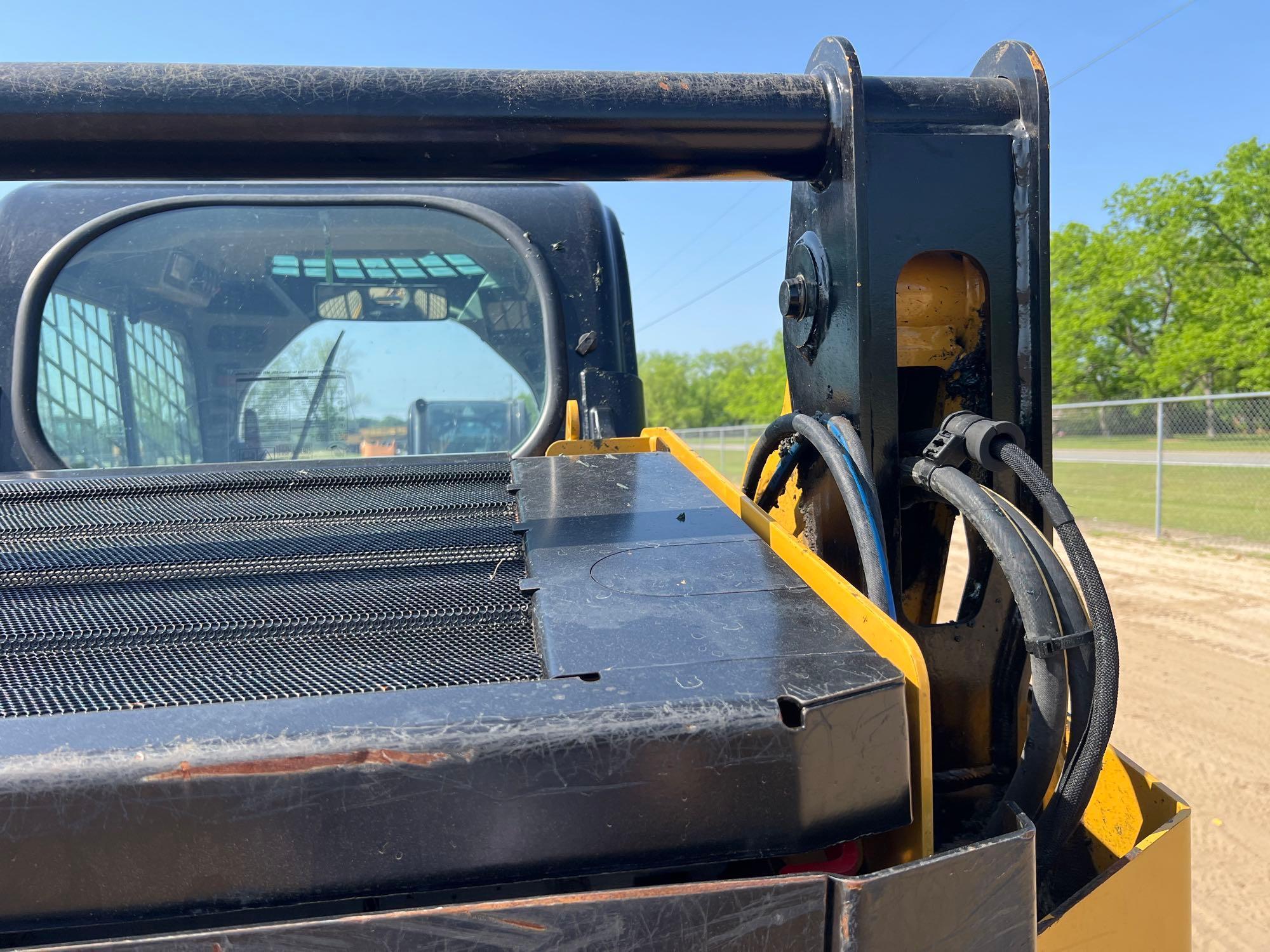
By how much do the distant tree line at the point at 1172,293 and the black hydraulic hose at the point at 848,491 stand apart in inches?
1387

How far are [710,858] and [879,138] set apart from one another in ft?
3.89

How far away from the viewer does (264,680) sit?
109 centimetres

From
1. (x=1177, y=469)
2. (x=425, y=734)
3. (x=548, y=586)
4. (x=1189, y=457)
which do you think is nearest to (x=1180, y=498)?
(x=1189, y=457)

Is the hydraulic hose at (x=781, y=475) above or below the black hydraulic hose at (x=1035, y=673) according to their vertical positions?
above

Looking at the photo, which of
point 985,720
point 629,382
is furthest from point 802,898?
point 629,382

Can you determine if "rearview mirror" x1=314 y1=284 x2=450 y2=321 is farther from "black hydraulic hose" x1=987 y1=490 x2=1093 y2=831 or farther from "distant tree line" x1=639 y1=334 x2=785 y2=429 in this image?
"distant tree line" x1=639 y1=334 x2=785 y2=429

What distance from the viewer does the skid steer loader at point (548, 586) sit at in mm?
887

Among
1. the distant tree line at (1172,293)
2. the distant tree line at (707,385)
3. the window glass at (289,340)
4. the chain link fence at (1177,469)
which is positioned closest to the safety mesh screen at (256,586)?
the window glass at (289,340)

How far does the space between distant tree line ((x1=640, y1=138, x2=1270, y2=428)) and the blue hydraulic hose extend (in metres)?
35.4

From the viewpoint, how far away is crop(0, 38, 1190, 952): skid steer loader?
Result: 0.89 meters

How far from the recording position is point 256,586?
1.45m

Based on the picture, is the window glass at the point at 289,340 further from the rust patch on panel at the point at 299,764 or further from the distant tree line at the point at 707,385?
the distant tree line at the point at 707,385

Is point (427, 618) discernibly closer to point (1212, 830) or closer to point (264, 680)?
point (264, 680)

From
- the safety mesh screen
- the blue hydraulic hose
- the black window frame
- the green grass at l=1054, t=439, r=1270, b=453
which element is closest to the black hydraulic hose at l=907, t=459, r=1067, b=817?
the blue hydraulic hose
